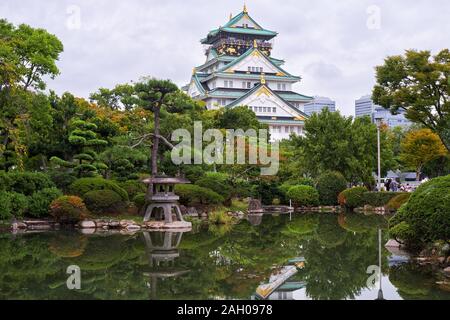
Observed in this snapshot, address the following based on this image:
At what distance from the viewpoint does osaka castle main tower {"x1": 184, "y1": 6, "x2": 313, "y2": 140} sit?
152 feet

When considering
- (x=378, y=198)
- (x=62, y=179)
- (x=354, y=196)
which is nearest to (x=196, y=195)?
(x=62, y=179)

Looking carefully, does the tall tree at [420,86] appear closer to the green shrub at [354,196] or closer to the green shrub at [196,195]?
the green shrub at [354,196]

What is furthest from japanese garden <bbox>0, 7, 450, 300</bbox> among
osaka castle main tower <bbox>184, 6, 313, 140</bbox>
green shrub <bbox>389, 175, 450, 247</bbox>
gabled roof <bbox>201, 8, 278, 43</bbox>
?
gabled roof <bbox>201, 8, 278, 43</bbox>

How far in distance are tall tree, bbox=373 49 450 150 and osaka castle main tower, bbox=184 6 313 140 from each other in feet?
64.0

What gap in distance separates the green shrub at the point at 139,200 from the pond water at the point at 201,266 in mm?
3495

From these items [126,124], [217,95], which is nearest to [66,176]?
[126,124]

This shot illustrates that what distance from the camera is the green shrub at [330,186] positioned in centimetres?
3014

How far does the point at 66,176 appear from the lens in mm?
19938

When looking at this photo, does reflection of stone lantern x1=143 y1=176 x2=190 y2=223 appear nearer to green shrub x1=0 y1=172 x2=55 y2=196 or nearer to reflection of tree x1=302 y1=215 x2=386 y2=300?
green shrub x1=0 y1=172 x2=55 y2=196

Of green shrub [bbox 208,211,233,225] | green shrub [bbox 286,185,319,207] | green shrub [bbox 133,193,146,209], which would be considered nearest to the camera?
green shrub [bbox 133,193,146,209]

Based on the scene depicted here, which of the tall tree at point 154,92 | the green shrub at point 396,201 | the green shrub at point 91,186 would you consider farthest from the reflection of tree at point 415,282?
the green shrub at point 396,201

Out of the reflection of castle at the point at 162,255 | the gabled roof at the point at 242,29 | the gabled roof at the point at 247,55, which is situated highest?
the gabled roof at the point at 242,29
